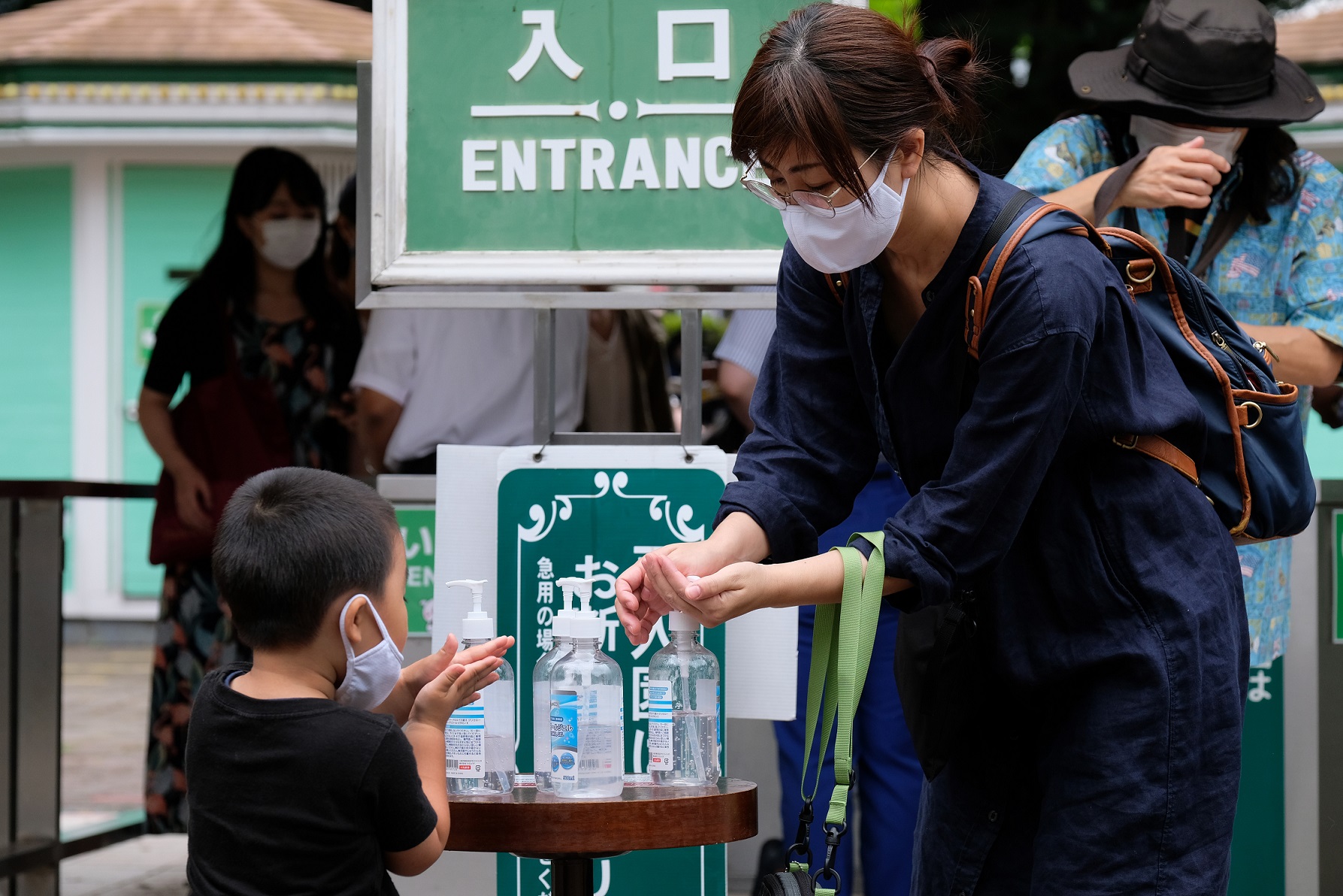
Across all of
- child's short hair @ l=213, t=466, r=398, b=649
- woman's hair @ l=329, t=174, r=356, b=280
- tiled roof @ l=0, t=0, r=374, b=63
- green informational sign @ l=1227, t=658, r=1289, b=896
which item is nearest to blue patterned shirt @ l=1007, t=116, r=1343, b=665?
green informational sign @ l=1227, t=658, r=1289, b=896

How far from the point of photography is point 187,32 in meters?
9.88

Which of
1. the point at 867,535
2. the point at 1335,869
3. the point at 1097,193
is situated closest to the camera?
the point at 867,535

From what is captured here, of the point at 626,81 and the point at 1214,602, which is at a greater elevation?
the point at 626,81

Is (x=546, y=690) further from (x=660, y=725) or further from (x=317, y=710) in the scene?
(x=317, y=710)

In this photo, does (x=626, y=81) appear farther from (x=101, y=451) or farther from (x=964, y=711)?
(x=101, y=451)

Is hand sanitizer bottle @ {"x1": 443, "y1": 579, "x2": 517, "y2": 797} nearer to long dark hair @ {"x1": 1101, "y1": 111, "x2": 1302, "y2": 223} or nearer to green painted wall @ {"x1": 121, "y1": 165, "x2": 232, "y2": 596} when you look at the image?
long dark hair @ {"x1": 1101, "y1": 111, "x2": 1302, "y2": 223}

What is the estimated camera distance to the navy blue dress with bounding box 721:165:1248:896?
1.86 meters

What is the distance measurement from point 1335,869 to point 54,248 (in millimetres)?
10812

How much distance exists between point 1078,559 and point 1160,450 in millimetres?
180

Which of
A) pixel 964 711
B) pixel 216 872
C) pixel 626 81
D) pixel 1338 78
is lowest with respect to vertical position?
pixel 216 872

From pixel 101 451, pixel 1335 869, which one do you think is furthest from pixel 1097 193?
pixel 101 451

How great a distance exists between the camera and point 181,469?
4.77 m

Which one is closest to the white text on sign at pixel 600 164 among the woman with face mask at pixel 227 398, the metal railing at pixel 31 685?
the woman with face mask at pixel 227 398

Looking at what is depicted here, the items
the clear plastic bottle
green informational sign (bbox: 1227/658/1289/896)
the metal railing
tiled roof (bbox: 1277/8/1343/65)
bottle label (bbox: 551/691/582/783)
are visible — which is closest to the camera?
bottle label (bbox: 551/691/582/783)
